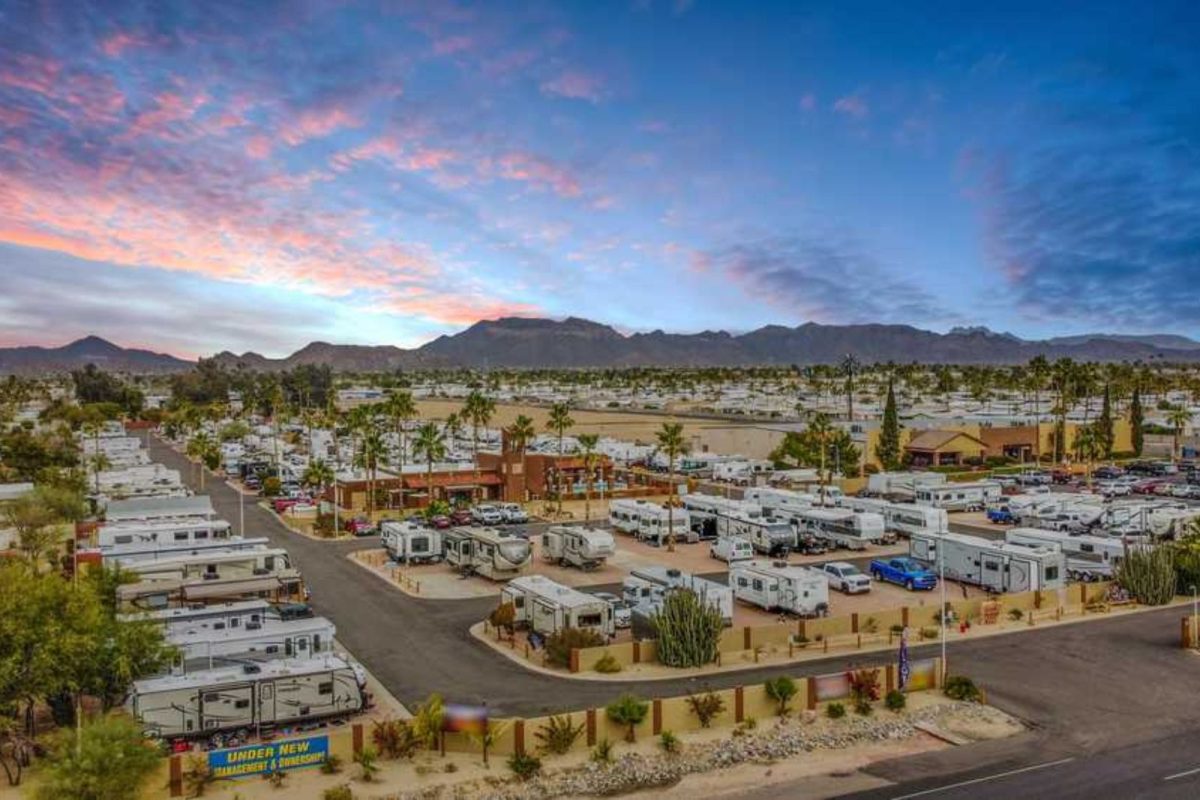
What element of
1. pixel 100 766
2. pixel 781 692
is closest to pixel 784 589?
pixel 781 692

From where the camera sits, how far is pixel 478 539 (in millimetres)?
40531

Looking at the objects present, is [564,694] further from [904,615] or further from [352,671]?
[904,615]

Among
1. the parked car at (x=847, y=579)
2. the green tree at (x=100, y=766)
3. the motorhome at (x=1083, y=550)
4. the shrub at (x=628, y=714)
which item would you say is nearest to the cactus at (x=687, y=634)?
the shrub at (x=628, y=714)

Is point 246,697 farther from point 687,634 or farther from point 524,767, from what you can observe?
point 687,634

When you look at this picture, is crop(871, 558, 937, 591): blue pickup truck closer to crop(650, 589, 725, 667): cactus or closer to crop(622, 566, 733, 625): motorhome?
crop(622, 566, 733, 625): motorhome

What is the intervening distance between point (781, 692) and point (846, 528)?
24641mm

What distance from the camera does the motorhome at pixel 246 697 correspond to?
21609mm

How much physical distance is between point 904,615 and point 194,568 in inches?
992

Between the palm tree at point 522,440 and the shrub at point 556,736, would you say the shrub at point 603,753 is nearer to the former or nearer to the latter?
the shrub at point 556,736

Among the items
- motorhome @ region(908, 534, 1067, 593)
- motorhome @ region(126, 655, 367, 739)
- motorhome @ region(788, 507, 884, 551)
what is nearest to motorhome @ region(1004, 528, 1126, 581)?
motorhome @ region(908, 534, 1067, 593)

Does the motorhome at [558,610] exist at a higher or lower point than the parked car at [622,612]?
higher

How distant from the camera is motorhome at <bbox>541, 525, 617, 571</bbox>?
139 ft

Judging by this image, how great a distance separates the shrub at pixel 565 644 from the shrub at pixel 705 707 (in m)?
5.52

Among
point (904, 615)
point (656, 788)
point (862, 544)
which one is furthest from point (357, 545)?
point (656, 788)
